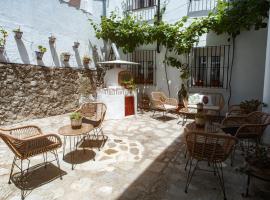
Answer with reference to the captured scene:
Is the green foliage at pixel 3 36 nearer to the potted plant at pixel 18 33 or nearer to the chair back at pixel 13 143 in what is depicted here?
the potted plant at pixel 18 33

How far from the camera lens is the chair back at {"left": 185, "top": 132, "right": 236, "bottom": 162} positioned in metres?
2.47

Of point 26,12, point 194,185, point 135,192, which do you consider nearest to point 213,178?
point 194,185

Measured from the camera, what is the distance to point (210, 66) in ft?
23.4

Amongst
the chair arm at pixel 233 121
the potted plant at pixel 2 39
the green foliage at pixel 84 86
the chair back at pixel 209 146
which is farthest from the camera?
the green foliage at pixel 84 86

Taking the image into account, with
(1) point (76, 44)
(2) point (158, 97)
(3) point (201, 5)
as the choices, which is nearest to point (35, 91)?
(1) point (76, 44)

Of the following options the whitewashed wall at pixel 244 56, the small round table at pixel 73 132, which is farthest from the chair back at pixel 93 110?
the whitewashed wall at pixel 244 56

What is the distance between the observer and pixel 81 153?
386 centimetres

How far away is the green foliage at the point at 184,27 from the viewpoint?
5.55m

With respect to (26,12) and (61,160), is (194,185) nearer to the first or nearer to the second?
(61,160)

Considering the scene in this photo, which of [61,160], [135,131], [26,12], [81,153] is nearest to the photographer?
[61,160]

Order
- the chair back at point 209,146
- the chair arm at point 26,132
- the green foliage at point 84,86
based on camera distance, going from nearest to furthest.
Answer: the chair back at point 209,146 → the chair arm at point 26,132 → the green foliage at point 84,86

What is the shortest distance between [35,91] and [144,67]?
4407 millimetres

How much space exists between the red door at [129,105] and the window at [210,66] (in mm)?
2315

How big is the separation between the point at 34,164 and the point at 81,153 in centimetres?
82
